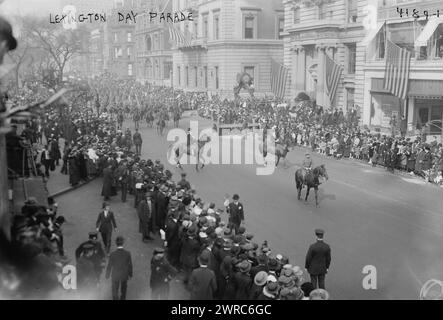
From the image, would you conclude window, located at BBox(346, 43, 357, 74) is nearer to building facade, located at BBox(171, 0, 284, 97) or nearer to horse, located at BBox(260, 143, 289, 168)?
horse, located at BBox(260, 143, 289, 168)

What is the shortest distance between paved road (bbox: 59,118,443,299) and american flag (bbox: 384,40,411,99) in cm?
555

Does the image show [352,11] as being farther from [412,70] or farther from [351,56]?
[412,70]

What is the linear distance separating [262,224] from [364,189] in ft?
21.1

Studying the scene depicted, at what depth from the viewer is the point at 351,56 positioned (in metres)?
36.0

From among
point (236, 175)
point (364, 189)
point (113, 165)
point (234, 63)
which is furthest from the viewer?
point (234, 63)

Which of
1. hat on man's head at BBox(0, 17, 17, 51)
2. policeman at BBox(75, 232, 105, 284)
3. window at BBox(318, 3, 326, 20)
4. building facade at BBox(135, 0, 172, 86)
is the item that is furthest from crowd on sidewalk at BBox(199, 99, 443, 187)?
building facade at BBox(135, 0, 172, 86)

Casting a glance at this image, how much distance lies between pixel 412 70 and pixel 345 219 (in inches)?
602

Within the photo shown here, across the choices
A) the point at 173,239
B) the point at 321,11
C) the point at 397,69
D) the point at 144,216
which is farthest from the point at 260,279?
the point at 321,11

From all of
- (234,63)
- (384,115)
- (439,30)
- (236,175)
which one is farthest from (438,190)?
(234,63)

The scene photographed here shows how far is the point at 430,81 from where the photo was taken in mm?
27797

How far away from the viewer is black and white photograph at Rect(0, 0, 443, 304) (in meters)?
9.29

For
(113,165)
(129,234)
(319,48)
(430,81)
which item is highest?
(319,48)

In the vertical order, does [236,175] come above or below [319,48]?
below
